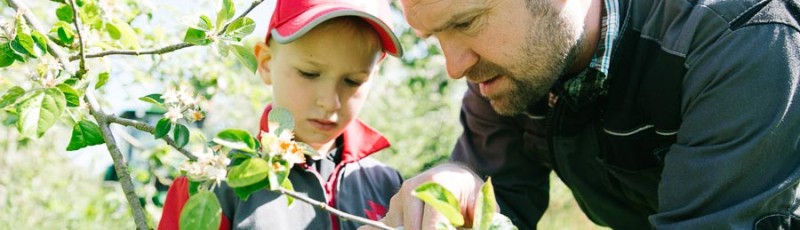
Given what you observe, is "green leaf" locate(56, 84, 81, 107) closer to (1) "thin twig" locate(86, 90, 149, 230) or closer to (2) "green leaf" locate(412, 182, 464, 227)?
(1) "thin twig" locate(86, 90, 149, 230)

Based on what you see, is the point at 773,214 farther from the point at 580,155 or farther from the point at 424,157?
the point at 424,157

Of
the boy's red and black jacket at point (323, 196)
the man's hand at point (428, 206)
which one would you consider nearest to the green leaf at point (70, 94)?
the man's hand at point (428, 206)

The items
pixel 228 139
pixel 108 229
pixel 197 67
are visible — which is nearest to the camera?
pixel 228 139

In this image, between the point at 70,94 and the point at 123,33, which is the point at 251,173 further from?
the point at 123,33

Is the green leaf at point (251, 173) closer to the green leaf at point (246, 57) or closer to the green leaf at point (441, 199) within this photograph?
the green leaf at point (441, 199)

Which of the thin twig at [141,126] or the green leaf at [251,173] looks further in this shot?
the thin twig at [141,126]

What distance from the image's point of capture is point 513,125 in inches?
99.1

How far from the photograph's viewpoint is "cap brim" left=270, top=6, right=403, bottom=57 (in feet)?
6.56

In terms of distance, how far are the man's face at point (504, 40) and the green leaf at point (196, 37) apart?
0.69 m

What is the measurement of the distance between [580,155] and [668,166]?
54cm

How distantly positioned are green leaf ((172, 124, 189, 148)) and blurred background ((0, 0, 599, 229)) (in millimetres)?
25

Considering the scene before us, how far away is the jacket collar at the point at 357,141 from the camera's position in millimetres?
2215

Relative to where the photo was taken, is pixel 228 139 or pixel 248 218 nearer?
pixel 228 139

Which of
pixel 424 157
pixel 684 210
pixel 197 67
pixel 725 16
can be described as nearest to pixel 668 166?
pixel 684 210
